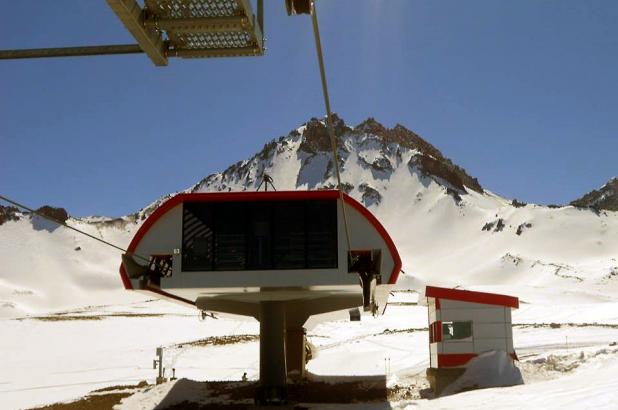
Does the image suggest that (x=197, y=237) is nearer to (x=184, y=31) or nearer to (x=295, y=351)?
(x=295, y=351)

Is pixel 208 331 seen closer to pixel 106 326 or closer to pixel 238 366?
pixel 106 326

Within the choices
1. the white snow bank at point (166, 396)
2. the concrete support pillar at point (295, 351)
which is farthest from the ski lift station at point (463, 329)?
the white snow bank at point (166, 396)

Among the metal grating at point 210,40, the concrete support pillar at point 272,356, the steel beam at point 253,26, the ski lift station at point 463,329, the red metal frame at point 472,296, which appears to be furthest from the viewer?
the red metal frame at point 472,296

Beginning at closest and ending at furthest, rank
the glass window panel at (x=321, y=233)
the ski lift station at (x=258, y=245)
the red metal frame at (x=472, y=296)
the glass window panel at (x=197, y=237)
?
the ski lift station at (x=258, y=245) → the glass window panel at (x=321, y=233) → the glass window panel at (x=197, y=237) → the red metal frame at (x=472, y=296)

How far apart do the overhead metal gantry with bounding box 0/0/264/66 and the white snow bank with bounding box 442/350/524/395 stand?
21.3 m

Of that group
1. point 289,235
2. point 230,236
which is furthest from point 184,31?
point 230,236

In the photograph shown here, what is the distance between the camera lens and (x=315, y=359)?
4019 centimetres

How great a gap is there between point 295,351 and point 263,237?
10.9 meters

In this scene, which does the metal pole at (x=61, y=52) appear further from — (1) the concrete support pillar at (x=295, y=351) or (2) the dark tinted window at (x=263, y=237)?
(1) the concrete support pillar at (x=295, y=351)

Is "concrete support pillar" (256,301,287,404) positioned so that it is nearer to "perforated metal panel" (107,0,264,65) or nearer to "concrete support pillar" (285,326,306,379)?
"concrete support pillar" (285,326,306,379)

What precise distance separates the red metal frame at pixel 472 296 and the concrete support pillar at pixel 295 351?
735cm

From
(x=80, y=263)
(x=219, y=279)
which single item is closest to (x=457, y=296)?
(x=219, y=279)

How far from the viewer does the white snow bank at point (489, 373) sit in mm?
24266

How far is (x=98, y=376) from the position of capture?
114 feet
